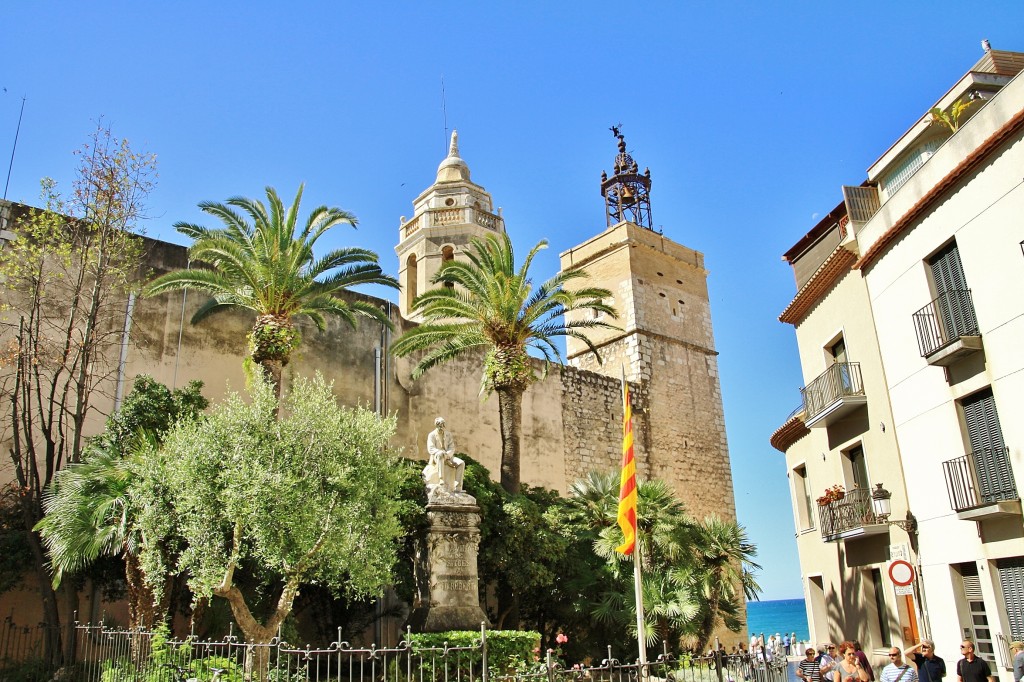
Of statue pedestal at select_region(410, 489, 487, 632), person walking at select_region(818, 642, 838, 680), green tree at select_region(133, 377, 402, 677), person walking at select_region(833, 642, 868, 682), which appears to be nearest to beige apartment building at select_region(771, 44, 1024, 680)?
person walking at select_region(833, 642, 868, 682)

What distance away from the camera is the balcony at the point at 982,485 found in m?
10.1

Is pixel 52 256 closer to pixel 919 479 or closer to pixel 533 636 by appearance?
pixel 533 636

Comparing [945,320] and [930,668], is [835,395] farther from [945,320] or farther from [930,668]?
[930,668]

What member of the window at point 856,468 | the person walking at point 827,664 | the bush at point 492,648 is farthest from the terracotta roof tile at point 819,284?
the bush at point 492,648

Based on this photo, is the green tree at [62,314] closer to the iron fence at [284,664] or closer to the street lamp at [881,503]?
the iron fence at [284,664]

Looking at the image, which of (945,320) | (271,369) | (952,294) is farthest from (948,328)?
(271,369)

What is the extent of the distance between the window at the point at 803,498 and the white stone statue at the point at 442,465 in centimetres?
788

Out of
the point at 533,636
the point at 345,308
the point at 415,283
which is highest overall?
the point at 415,283

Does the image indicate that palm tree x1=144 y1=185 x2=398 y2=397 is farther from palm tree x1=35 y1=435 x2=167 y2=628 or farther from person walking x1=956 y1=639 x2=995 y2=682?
person walking x1=956 y1=639 x2=995 y2=682

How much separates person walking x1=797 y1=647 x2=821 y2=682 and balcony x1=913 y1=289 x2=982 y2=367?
4836 millimetres

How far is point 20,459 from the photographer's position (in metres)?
14.3

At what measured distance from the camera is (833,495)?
46.9 feet

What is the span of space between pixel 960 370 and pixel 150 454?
1175 cm

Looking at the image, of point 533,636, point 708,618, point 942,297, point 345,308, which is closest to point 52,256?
point 345,308
